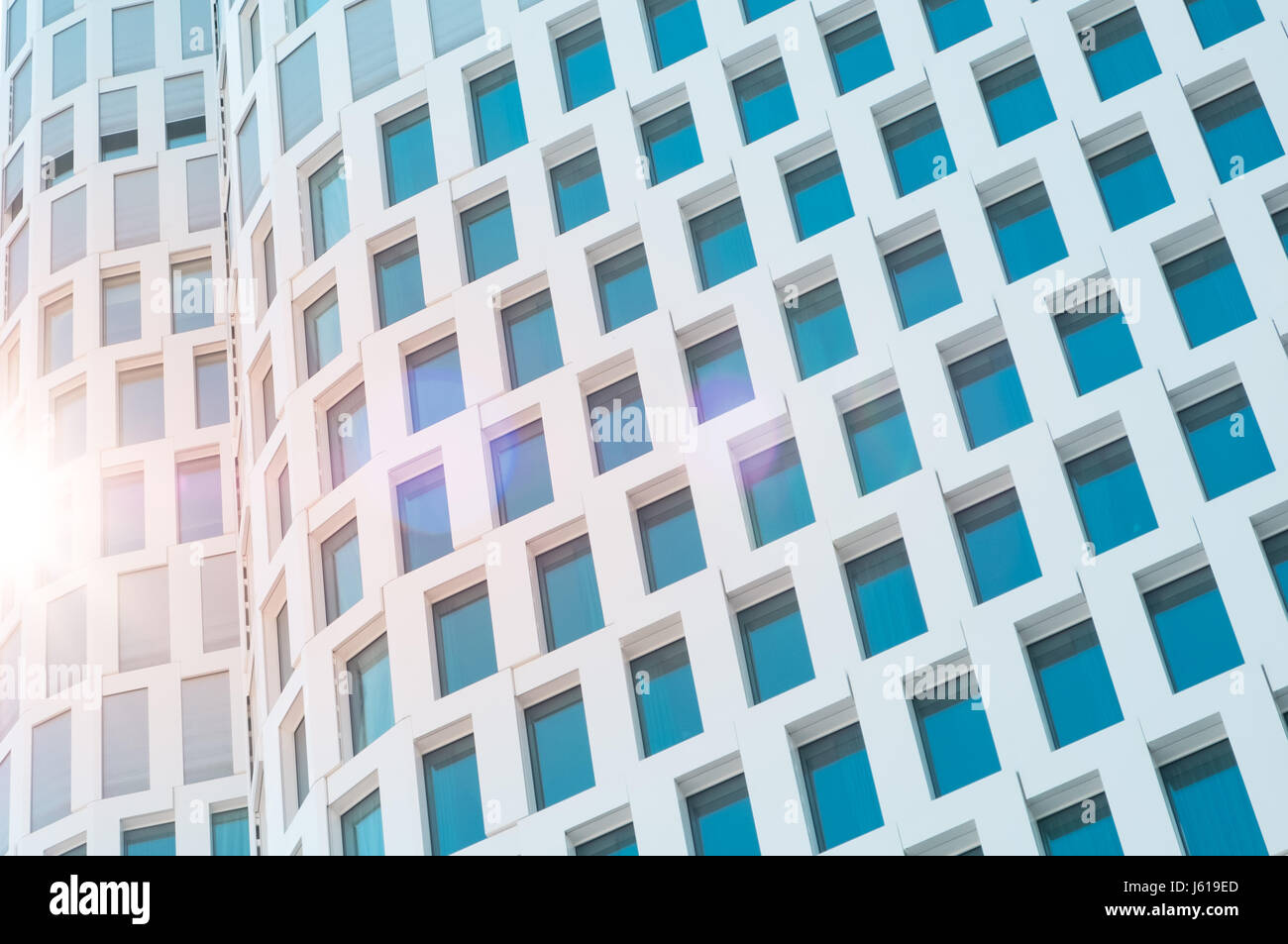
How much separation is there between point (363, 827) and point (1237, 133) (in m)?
18.5

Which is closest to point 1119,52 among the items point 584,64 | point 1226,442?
point 1226,442

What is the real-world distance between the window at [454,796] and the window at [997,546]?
332 inches

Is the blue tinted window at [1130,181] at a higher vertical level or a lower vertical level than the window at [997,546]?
higher

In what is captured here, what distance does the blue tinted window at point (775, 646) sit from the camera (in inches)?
1201

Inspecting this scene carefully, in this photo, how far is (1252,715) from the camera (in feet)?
90.8

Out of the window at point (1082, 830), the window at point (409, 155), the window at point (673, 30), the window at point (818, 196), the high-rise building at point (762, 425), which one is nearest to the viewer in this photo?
the window at point (1082, 830)

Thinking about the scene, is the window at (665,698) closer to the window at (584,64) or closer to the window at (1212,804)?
the window at (1212,804)

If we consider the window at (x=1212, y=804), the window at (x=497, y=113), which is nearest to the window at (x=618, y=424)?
the window at (x=497, y=113)

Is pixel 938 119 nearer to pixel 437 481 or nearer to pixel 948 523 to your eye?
pixel 948 523

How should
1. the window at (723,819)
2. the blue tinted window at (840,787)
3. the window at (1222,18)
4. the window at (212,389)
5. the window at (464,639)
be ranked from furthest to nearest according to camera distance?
the window at (212,389) → the window at (1222,18) → the window at (464,639) → the window at (723,819) → the blue tinted window at (840,787)

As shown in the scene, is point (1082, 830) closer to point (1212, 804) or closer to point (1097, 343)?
point (1212, 804)

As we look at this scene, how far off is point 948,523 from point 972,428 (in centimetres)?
196

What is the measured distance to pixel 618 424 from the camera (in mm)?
33531
